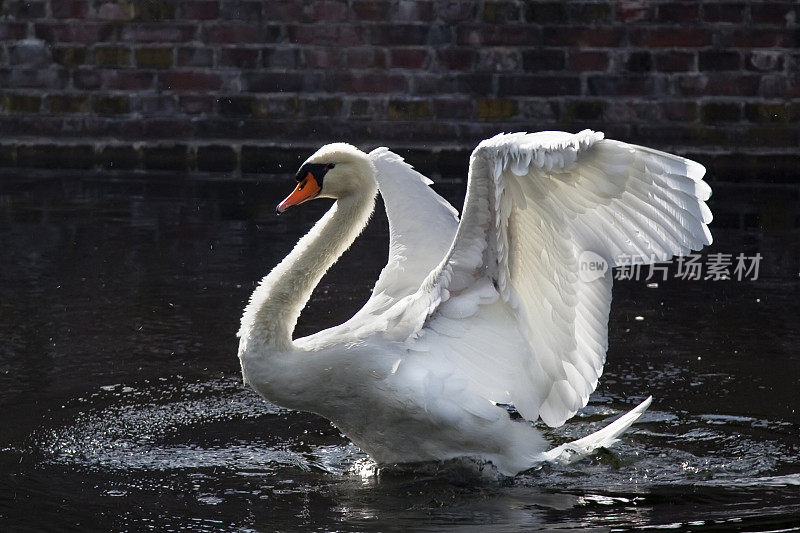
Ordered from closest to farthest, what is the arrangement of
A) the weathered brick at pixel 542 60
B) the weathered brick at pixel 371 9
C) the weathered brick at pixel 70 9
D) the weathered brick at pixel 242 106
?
the weathered brick at pixel 542 60
the weathered brick at pixel 371 9
the weathered brick at pixel 242 106
the weathered brick at pixel 70 9

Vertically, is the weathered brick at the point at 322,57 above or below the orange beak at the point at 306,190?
above

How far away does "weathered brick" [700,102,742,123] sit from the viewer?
1232 cm

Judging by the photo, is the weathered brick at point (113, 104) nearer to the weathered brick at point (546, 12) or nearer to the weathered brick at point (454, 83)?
the weathered brick at point (454, 83)

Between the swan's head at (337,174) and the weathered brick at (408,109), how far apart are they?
7.24 m

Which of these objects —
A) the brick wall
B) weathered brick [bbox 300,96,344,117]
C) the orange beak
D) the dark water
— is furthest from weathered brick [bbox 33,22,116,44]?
the orange beak

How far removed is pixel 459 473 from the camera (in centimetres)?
514

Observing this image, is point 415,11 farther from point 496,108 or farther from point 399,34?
point 496,108

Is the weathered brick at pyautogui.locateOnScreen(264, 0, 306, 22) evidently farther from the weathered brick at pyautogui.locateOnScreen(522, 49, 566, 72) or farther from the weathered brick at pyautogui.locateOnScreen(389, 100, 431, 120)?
the weathered brick at pyautogui.locateOnScreen(522, 49, 566, 72)

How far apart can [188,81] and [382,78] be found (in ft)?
6.21

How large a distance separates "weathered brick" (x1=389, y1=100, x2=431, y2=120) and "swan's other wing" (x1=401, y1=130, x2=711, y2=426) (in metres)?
7.71

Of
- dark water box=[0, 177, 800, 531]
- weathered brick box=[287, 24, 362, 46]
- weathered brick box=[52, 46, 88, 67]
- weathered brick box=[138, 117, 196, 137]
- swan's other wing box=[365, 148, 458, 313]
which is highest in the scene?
weathered brick box=[287, 24, 362, 46]

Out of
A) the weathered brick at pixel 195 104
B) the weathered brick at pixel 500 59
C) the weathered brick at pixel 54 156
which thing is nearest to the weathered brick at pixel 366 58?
the weathered brick at pixel 500 59

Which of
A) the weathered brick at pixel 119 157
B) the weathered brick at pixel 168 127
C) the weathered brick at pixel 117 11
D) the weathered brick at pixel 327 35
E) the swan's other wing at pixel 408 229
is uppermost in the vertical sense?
the weathered brick at pixel 117 11

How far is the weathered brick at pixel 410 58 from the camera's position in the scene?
12.6 m
